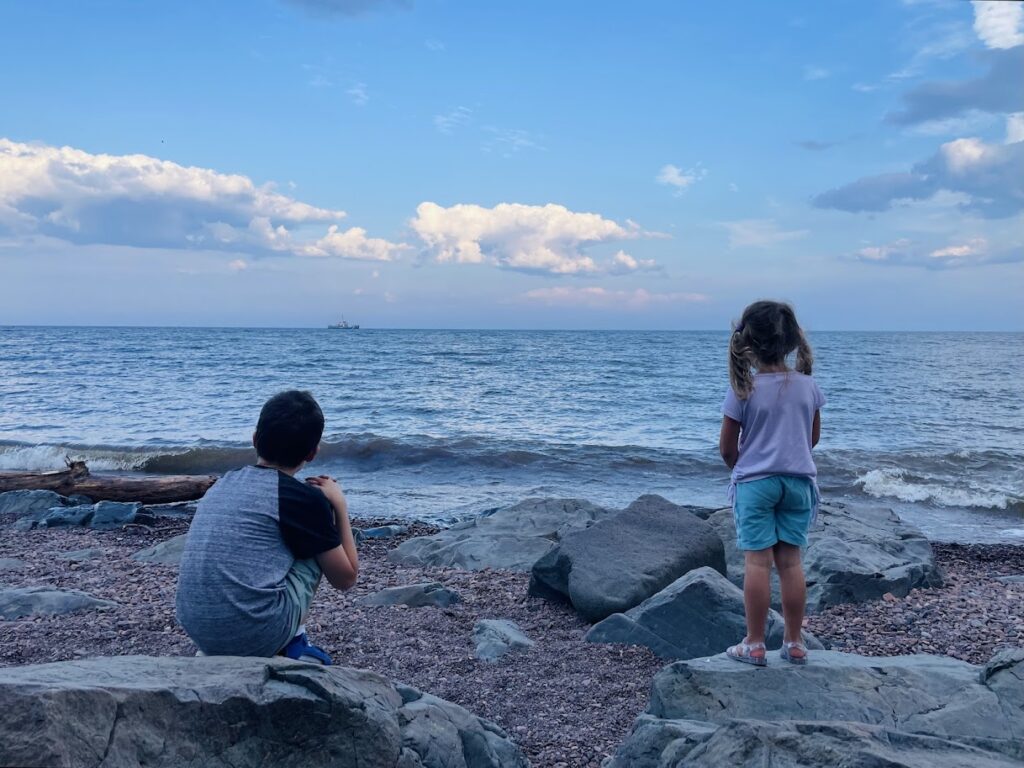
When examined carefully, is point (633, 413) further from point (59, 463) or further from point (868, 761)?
point (868, 761)

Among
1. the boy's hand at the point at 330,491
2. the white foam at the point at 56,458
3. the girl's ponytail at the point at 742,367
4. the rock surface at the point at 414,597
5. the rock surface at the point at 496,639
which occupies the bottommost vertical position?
the white foam at the point at 56,458

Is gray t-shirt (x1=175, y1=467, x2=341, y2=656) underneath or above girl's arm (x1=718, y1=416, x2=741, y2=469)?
underneath

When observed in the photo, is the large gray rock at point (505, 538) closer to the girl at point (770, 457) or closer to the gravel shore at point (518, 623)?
the gravel shore at point (518, 623)

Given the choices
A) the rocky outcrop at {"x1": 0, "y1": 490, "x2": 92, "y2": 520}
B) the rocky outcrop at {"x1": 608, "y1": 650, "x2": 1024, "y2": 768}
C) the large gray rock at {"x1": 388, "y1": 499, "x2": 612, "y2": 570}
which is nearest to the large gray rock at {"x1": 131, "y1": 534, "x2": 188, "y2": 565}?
the large gray rock at {"x1": 388, "y1": 499, "x2": 612, "y2": 570}

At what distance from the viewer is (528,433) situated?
1991 cm

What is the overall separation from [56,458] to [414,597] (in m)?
13.3

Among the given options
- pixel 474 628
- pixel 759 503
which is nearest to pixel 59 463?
pixel 474 628

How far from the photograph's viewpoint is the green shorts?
3.35 metres

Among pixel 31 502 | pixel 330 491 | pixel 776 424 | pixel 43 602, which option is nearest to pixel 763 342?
pixel 776 424

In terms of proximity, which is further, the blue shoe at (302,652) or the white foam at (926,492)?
the white foam at (926,492)

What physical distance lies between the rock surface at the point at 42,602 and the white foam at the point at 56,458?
10.7 metres

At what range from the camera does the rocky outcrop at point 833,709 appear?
2.78 metres

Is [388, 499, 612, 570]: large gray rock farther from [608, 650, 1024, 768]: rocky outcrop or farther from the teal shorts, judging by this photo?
[608, 650, 1024, 768]: rocky outcrop

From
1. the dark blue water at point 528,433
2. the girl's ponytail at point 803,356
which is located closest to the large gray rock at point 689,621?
the girl's ponytail at point 803,356
